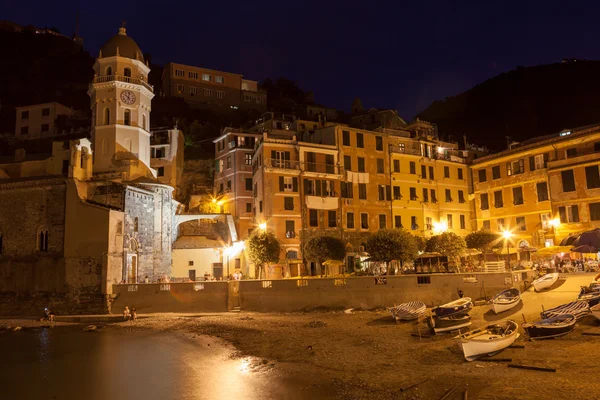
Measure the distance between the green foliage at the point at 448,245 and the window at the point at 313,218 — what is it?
10.8 meters

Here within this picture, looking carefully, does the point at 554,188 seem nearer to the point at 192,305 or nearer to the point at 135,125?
the point at 192,305

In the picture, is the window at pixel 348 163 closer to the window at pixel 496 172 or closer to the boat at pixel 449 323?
the window at pixel 496 172

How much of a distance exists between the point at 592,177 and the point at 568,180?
2097 millimetres

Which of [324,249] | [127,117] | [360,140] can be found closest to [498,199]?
[360,140]

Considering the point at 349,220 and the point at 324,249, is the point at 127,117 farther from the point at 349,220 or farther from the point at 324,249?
the point at 349,220

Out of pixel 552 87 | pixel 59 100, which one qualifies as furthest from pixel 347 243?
pixel 552 87

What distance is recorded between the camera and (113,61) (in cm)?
4681

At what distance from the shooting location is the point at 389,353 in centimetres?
2300

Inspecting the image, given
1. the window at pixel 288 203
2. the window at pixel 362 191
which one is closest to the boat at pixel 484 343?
the window at pixel 288 203

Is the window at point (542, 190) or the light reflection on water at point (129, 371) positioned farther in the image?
the window at point (542, 190)

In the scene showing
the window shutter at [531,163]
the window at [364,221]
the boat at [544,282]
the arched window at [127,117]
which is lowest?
the boat at [544,282]

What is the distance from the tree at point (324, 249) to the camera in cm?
4000

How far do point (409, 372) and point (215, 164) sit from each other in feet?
143

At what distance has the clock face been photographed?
4681 centimetres
